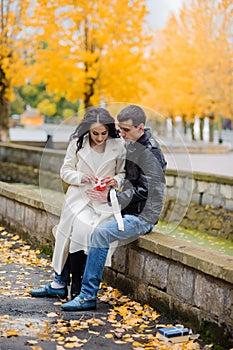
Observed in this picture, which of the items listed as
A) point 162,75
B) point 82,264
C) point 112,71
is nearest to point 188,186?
point 82,264

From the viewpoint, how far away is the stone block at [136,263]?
5.49m

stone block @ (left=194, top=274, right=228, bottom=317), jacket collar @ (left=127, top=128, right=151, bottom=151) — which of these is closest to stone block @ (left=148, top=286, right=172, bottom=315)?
stone block @ (left=194, top=274, right=228, bottom=317)

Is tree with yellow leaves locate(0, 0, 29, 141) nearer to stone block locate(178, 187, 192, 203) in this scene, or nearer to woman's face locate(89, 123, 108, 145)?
stone block locate(178, 187, 192, 203)

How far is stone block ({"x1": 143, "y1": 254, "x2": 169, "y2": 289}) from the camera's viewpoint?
5188 mm

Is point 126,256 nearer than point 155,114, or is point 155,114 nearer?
point 126,256

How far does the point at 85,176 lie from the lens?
5.50 metres

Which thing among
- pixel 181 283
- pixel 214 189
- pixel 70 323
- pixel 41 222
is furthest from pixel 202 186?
pixel 70 323

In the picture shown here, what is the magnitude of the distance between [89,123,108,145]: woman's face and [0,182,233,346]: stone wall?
2.75 feet

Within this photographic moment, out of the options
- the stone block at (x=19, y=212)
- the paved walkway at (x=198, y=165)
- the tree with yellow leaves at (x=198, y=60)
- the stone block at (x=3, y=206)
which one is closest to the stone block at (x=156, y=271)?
the paved walkway at (x=198, y=165)

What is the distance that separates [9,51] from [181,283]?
18644mm

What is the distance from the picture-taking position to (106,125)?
546cm

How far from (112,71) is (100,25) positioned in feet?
4.84

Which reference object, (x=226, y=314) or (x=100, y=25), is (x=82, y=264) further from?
(x=100, y=25)

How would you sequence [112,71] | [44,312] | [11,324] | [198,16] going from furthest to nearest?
1. [198,16]
2. [112,71]
3. [44,312]
4. [11,324]
